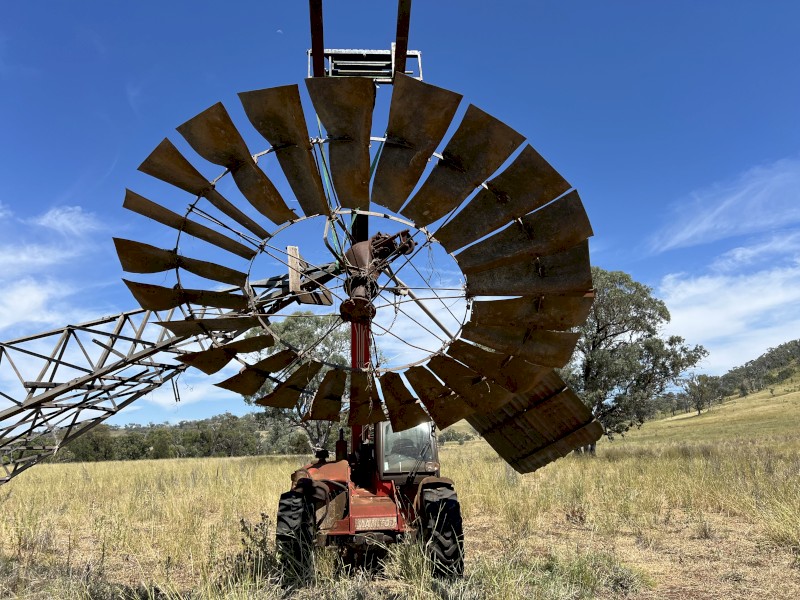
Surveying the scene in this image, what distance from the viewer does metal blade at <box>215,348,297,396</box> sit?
512 centimetres

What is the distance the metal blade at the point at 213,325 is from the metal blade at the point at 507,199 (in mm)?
1991

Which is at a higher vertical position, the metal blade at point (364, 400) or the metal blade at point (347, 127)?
the metal blade at point (347, 127)

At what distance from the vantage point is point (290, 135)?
14.2ft

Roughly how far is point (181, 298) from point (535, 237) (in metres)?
3.35

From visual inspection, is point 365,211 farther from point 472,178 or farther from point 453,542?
point 453,542

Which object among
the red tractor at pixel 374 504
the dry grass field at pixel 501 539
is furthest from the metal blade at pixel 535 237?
the red tractor at pixel 374 504

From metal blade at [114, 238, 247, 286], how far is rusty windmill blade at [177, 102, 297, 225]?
81cm

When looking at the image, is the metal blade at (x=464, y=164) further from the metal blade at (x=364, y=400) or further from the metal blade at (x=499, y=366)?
the metal blade at (x=364, y=400)

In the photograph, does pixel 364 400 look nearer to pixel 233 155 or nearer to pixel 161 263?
pixel 161 263

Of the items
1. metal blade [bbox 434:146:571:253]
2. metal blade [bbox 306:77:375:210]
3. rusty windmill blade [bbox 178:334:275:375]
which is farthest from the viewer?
rusty windmill blade [bbox 178:334:275:375]

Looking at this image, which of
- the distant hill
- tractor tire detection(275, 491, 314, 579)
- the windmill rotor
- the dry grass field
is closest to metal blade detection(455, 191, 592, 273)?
the windmill rotor

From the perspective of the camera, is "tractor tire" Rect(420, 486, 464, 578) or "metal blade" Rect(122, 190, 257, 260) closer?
"metal blade" Rect(122, 190, 257, 260)

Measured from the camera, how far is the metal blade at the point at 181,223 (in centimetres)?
462

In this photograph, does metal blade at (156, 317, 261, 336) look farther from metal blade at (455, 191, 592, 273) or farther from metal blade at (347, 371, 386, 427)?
metal blade at (455, 191, 592, 273)
